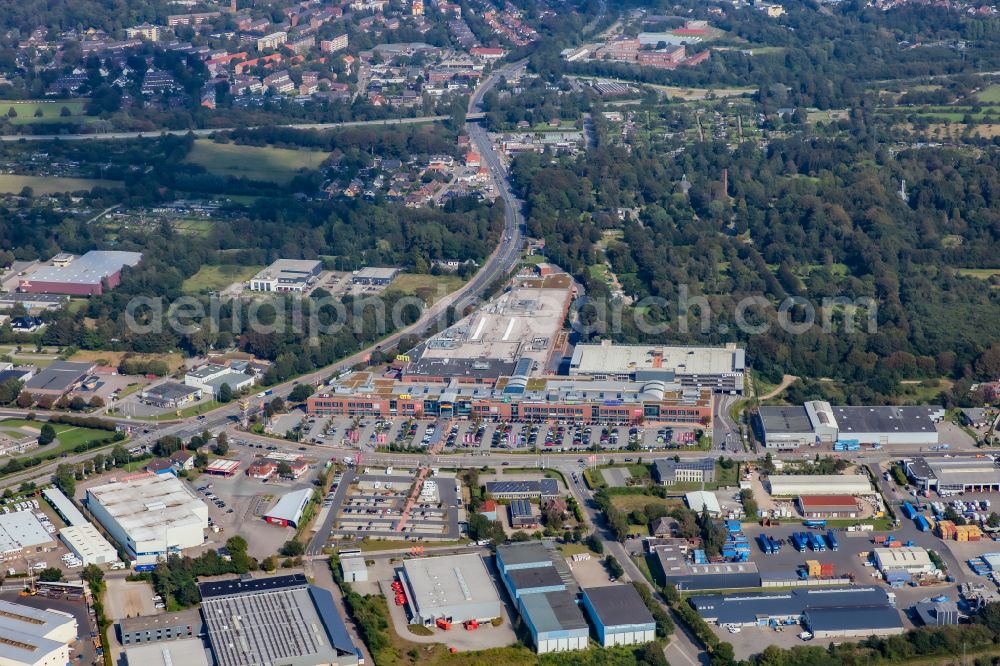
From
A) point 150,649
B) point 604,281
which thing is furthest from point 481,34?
point 150,649

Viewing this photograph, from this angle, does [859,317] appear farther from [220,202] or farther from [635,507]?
[220,202]

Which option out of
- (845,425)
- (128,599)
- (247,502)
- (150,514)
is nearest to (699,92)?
(845,425)

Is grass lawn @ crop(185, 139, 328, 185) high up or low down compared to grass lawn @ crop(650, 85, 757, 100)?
up

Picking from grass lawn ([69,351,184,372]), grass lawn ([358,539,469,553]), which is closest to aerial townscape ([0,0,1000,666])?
grass lawn ([358,539,469,553])

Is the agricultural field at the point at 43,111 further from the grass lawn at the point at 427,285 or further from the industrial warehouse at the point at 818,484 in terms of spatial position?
the industrial warehouse at the point at 818,484

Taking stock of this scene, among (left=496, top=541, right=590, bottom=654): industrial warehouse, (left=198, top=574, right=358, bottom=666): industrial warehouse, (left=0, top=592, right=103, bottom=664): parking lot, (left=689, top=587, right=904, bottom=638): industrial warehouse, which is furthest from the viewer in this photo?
(left=689, top=587, right=904, bottom=638): industrial warehouse

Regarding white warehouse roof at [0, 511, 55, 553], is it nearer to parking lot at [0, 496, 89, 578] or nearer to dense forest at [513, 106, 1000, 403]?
parking lot at [0, 496, 89, 578]
